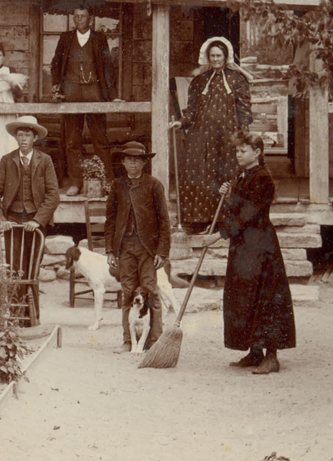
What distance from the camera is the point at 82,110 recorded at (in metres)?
12.7

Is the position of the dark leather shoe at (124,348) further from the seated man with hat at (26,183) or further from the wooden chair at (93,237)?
the wooden chair at (93,237)

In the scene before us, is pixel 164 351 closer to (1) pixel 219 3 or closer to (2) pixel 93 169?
(2) pixel 93 169

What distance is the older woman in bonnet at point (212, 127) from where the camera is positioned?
39.9 feet

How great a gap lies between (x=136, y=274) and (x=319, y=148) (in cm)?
426

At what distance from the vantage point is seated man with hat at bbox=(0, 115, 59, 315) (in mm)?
10125

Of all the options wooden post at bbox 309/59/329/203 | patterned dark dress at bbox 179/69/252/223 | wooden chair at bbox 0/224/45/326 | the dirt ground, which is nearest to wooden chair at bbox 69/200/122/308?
patterned dark dress at bbox 179/69/252/223

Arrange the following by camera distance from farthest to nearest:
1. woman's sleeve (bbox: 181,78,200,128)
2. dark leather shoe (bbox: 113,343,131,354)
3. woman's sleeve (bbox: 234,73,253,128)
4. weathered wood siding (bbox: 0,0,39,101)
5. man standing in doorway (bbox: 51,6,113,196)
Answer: weathered wood siding (bbox: 0,0,39,101), man standing in doorway (bbox: 51,6,113,196), woman's sleeve (bbox: 181,78,200,128), woman's sleeve (bbox: 234,73,253,128), dark leather shoe (bbox: 113,343,131,354)

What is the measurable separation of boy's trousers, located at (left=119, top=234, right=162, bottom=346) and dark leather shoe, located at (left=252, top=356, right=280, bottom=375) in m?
1.13

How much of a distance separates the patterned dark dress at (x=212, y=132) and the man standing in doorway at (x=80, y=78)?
A: 142cm

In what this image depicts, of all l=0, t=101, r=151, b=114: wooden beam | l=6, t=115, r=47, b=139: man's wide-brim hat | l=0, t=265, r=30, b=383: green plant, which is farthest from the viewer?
l=0, t=101, r=151, b=114: wooden beam

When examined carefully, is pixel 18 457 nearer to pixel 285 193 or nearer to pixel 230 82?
pixel 230 82

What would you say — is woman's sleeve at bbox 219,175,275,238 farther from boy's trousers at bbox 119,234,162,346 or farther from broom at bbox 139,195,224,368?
boy's trousers at bbox 119,234,162,346

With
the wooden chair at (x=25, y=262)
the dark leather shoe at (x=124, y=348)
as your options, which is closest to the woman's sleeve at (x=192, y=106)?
the wooden chair at (x=25, y=262)

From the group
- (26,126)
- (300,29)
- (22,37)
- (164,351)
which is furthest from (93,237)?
(300,29)
